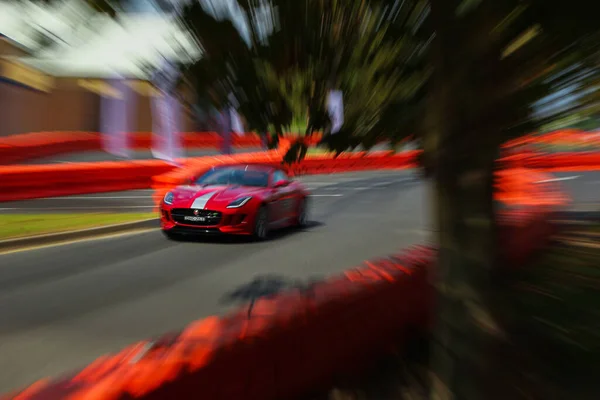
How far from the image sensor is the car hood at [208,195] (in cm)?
902

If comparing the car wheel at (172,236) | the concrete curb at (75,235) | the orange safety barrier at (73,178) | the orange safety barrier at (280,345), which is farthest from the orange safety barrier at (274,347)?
the orange safety barrier at (73,178)

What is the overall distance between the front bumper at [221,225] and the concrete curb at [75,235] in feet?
5.43

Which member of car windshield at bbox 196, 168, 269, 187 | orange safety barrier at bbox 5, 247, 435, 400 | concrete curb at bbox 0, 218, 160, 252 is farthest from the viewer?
car windshield at bbox 196, 168, 269, 187

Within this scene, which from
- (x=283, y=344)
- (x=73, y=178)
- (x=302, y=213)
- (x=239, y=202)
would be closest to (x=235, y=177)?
(x=239, y=202)

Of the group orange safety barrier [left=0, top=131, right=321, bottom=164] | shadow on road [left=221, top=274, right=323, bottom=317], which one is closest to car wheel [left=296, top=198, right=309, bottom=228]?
shadow on road [left=221, top=274, right=323, bottom=317]

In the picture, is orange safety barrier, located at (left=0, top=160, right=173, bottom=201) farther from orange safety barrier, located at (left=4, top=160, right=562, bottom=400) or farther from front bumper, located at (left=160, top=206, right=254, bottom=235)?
orange safety barrier, located at (left=4, top=160, right=562, bottom=400)

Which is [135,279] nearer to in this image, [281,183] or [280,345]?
[280,345]

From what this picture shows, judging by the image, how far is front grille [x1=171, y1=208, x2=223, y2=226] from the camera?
8.96 metres

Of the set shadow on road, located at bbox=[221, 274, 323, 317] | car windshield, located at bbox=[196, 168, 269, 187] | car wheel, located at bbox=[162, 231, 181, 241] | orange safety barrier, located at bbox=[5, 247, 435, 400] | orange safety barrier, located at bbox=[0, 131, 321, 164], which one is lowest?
shadow on road, located at bbox=[221, 274, 323, 317]

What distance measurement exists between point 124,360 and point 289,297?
1.21 meters

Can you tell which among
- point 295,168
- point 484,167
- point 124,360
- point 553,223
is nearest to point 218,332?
point 124,360

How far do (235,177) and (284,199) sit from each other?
3.44 feet

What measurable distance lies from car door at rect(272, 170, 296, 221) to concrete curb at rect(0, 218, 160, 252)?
9.06 ft

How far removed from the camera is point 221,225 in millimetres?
8953
